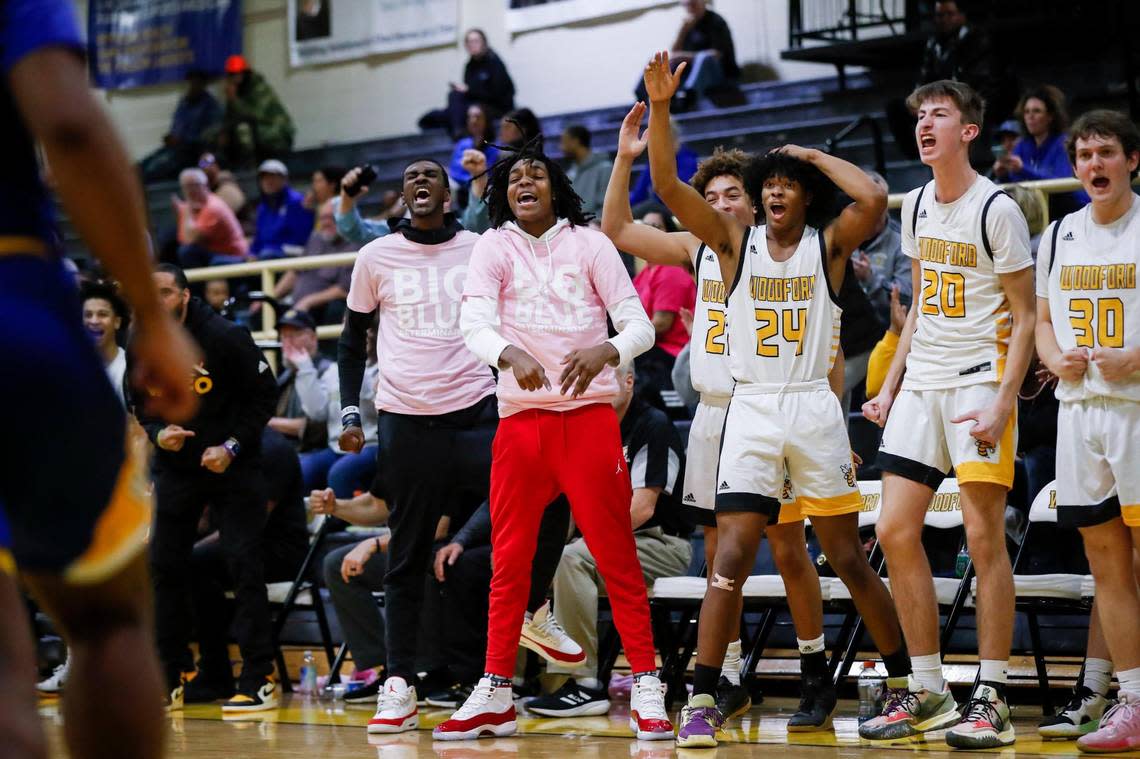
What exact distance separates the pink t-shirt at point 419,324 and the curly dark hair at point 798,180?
1.31 meters

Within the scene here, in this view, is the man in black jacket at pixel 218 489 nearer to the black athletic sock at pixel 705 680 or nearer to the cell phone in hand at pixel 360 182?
the cell phone in hand at pixel 360 182

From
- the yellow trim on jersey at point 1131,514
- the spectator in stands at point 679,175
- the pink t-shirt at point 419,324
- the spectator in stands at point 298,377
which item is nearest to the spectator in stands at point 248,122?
the spectator in stands at point 679,175

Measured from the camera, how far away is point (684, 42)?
46.2 feet

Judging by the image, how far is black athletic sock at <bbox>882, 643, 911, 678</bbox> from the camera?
545 centimetres

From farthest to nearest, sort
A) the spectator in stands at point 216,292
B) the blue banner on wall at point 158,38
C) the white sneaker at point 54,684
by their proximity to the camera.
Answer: the blue banner on wall at point 158,38
the spectator in stands at point 216,292
the white sneaker at point 54,684

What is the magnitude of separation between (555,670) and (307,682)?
152cm

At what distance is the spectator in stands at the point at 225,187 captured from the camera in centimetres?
1490

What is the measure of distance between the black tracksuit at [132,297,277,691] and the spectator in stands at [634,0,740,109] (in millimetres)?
7637

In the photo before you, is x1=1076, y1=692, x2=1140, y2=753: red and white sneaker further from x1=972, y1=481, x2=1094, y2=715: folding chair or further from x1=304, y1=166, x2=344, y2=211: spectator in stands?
x1=304, y1=166, x2=344, y2=211: spectator in stands

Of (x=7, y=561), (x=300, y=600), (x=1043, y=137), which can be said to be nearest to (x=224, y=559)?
(x=300, y=600)

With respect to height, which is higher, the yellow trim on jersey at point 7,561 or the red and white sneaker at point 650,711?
the yellow trim on jersey at point 7,561

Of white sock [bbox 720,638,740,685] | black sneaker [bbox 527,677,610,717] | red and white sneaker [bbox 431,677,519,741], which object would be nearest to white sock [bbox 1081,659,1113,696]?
white sock [bbox 720,638,740,685]

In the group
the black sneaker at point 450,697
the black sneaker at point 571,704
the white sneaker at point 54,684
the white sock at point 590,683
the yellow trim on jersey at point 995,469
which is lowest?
the white sneaker at point 54,684

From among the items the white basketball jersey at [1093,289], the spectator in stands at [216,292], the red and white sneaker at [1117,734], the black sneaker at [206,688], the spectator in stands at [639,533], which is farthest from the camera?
the spectator in stands at [216,292]
